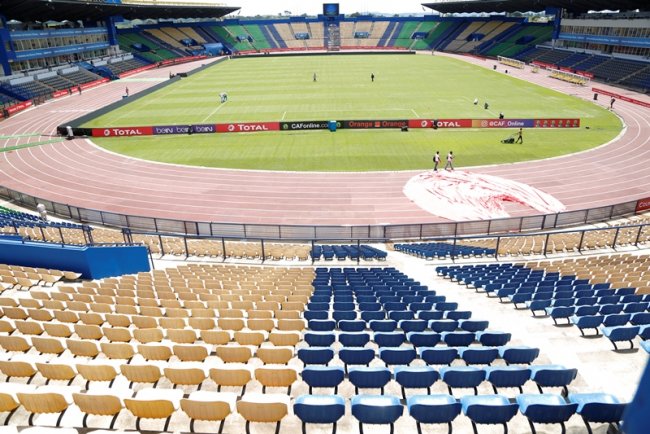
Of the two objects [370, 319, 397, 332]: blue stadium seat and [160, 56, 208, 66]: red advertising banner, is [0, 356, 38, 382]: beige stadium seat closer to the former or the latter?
[370, 319, 397, 332]: blue stadium seat

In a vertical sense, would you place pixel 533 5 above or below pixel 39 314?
above

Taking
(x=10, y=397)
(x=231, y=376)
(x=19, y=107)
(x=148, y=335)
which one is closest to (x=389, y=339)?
(x=231, y=376)

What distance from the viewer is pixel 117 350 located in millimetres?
8000

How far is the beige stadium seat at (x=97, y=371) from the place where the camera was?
23.1 feet

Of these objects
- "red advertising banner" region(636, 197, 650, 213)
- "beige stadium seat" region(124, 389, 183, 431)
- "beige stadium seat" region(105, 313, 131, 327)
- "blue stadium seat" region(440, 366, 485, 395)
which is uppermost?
"beige stadium seat" region(124, 389, 183, 431)

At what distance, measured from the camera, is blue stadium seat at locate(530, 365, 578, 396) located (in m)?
6.84

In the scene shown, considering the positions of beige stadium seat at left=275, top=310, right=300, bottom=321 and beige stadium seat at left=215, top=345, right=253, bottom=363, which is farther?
beige stadium seat at left=275, top=310, right=300, bottom=321

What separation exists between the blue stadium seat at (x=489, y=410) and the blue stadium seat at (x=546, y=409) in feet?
0.49

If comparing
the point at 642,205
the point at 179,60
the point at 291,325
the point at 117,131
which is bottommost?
the point at 642,205

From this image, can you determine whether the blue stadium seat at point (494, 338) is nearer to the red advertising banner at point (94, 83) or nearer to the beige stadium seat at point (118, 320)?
the beige stadium seat at point (118, 320)

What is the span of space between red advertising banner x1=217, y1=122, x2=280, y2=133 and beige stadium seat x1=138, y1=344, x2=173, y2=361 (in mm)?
39309

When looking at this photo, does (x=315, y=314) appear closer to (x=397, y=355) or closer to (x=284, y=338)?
(x=284, y=338)

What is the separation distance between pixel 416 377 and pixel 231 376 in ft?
9.98

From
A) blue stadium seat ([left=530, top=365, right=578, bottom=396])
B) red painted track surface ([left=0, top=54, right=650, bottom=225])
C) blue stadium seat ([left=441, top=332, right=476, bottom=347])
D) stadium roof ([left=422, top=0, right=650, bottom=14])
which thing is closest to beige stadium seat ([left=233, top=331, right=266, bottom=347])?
blue stadium seat ([left=441, top=332, right=476, bottom=347])
